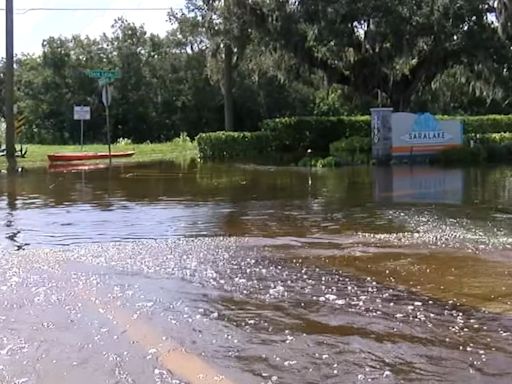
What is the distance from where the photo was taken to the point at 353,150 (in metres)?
24.8

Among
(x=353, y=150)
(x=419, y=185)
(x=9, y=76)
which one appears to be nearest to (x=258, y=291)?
(x=419, y=185)

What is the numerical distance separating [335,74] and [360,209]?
1925 centimetres

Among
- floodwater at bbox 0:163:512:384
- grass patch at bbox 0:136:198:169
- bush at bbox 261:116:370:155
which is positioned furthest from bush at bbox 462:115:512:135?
floodwater at bbox 0:163:512:384

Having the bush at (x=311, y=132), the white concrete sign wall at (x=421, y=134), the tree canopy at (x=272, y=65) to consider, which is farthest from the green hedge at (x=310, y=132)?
the white concrete sign wall at (x=421, y=134)

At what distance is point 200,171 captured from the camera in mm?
21766

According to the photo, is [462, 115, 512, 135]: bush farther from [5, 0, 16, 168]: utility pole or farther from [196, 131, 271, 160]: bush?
[5, 0, 16, 168]: utility pole

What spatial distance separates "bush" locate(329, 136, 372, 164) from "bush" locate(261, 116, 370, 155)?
4.24 metres

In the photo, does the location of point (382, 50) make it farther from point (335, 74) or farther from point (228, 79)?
point (228, 79)

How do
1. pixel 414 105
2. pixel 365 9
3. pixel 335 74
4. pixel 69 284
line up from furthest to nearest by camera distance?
pixel 414 105 < pixel 335 74 < pixel 365 9 < pixel 69 284

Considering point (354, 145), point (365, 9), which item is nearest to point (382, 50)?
point (365, 9)

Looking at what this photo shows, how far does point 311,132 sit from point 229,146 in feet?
11.3

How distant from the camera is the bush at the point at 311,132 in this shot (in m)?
29.8

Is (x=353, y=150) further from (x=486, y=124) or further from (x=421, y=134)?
(x=486, y=124)

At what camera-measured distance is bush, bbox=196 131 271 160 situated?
2800 centimetres
